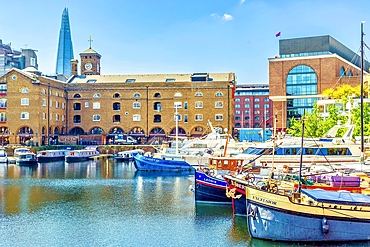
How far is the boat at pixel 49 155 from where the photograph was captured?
2675 inches

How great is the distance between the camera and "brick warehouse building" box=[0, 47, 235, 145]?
76938mm

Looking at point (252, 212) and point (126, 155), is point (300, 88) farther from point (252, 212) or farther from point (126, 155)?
point (252, 212)

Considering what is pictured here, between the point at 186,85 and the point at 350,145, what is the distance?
160ft

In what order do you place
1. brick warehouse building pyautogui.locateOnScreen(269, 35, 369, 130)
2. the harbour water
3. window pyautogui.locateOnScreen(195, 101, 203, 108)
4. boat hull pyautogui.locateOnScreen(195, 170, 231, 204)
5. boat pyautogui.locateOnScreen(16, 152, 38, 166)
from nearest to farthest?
the harbour water, boat hull pyautogui.locateOnScreen(195, 170, 231, 204), boat pyautogui.locateOnScreen(16, 152, 38, 166), brick warehouse building pyautogui.locateOnScreen(269, 35, 369, 130), window pyautogui.locateOnScreen(195, 101, 203, 108)

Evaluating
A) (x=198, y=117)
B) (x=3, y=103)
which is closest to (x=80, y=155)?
(x=3, y=103)

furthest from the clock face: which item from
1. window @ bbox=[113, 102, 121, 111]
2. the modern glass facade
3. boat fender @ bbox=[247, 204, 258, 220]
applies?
boat fender @ bbox=[247, 204, 258, 220]

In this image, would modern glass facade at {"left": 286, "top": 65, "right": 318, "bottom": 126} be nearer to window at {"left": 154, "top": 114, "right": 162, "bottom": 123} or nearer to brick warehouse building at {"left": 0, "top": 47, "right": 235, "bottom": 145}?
brick warehouse building at {"left": 0, "top": 47, "right": 235, "bottom": 145}

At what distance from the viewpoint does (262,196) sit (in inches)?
790

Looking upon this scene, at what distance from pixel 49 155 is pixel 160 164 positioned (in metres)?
24.6

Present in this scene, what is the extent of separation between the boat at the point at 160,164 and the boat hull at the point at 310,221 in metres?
32.4

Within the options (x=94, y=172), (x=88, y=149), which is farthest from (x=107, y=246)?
(x=88, y=149)

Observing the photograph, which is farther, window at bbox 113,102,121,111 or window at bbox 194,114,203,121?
window at bbox 113,102,121,111

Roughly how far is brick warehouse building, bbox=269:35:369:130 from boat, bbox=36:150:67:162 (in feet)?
122

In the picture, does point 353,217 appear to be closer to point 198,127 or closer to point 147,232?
point 147,232
